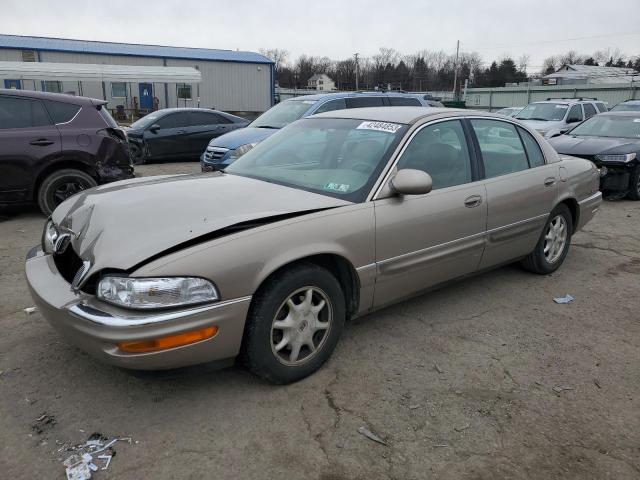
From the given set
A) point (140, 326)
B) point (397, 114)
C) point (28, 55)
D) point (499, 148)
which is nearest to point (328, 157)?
point (397, 114)

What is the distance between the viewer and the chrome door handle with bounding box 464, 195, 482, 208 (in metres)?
3.83

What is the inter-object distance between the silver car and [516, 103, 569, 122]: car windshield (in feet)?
34.6

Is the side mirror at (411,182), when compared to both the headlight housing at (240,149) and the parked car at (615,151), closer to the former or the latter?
the headlight housing at (240,149)

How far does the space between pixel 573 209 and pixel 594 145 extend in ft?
14.8

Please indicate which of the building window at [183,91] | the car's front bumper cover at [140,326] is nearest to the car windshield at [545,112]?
the car's front bumper cover at [140,326]

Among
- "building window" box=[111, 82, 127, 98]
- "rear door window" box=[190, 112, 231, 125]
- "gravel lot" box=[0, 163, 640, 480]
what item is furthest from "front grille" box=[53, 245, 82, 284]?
"building window" box=[111, 82, 127, 98]

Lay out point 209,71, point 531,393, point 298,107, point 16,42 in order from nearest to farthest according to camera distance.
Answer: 1. point 531,393
2. point 298,107
3. point 16,42
4. point 209,71

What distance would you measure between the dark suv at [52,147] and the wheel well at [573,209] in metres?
5.77

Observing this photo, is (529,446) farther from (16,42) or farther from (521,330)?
(16,42)

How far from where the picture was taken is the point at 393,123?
12.3 ft

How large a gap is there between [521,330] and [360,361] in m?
1.38

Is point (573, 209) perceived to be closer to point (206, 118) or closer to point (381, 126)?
point (381, 126)

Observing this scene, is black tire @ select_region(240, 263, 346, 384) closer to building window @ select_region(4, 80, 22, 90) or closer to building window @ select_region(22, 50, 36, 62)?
building window @ select_region(4, 80, 22, 90)

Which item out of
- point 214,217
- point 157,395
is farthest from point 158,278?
point 157,395
